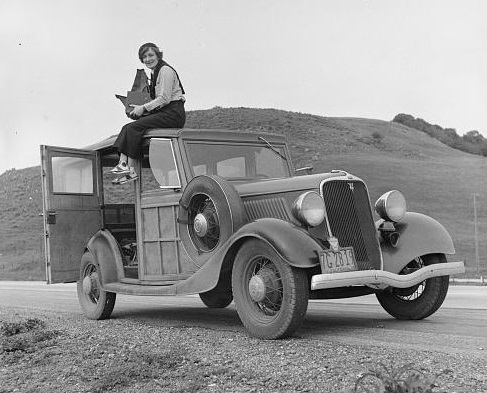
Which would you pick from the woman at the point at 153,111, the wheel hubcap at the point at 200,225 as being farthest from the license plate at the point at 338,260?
the woman at the point at 153,111

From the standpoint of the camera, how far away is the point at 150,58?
769cm

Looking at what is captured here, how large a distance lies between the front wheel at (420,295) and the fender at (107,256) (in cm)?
314

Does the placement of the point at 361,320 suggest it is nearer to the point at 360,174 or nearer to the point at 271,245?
the point at 271,245

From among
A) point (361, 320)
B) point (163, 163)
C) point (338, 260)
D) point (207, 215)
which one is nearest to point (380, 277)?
point (338, 260)

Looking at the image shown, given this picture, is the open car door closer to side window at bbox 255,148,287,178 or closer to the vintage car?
the vintage car

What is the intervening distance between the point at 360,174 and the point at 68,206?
4528cm

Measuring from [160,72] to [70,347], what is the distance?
3.45 meters

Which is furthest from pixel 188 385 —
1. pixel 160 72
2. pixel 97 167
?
pixel 97 167

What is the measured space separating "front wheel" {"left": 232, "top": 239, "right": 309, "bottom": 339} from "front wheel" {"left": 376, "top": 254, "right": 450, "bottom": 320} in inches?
61.6

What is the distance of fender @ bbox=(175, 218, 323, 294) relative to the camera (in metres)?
5.41

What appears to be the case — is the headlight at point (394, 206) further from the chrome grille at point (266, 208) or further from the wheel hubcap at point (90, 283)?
the wheel hubcap at point (90, 283)

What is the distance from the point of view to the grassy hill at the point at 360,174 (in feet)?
122

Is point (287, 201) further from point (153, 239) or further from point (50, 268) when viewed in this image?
point (50, 268)

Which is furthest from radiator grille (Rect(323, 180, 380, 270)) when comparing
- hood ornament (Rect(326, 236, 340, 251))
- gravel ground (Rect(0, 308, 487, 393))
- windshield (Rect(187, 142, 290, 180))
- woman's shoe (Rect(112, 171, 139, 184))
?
woman's shoe (Rect(112, 171, 139, 184))
